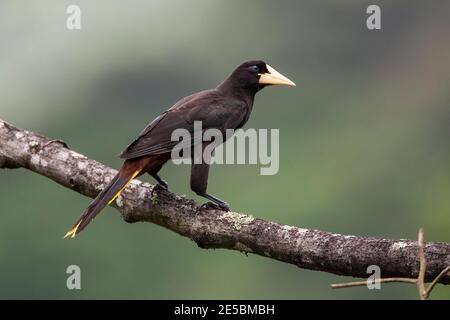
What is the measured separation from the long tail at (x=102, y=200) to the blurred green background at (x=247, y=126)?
536 inches

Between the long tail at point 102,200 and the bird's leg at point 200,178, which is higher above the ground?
the bird's leg at point 200,178

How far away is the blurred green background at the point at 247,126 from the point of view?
31141 millimetres

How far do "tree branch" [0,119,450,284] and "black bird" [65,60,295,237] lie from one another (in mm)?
146

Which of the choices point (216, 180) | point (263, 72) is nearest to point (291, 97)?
point (216, 180)

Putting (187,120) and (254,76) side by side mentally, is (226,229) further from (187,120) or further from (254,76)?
(254,76)

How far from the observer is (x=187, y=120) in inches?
254

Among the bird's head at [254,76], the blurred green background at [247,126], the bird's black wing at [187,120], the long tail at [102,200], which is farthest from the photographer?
the blurred green background at [247,126]

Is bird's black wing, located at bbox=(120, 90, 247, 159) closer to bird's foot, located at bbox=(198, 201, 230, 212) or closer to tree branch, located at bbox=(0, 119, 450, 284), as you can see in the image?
tree branch, located at bbox=(0, 119, 450, 284)

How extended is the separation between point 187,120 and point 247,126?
2960 centimetres

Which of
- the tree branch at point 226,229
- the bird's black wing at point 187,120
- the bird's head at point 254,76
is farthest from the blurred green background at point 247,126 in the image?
the tree branch at point 226,229

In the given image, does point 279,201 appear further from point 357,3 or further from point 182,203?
point 357,3

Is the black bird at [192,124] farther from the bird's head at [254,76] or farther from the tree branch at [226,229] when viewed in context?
the tree branch at [226,229]

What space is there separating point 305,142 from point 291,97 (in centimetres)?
482

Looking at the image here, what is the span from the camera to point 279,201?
1373 inches
